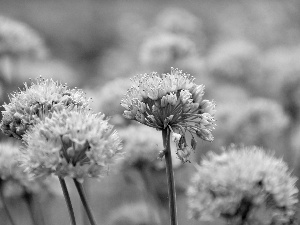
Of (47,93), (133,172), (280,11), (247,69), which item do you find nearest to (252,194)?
(47,93)

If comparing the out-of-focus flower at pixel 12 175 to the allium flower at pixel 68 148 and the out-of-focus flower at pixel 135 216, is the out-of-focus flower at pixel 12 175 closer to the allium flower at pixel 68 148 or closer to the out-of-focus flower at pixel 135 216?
the allium flower at pixel 68 148

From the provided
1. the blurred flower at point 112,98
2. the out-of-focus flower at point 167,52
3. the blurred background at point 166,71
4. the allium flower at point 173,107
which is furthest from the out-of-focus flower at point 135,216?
the out-of-focus flower at point 167,52

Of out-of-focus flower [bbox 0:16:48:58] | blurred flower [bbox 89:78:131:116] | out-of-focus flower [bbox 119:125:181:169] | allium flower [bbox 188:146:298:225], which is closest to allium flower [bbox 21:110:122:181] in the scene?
allium flower [bbox 188:146:298:225]

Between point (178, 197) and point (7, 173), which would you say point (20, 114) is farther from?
point (178, 197)

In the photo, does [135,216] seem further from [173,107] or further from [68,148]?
[68,148]

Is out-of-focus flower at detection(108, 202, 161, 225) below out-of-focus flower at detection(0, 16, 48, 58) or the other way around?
below

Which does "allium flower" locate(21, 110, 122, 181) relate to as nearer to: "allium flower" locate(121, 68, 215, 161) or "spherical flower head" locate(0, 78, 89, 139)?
"spherical flower head" locate(0, 78, 89, 139)
